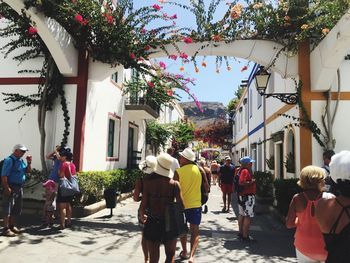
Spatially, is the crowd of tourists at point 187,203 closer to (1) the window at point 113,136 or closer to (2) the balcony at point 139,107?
(1) the window at point 113,136

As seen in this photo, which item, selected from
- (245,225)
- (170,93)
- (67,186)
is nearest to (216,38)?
(170,93)

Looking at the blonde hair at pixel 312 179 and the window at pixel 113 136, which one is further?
the window at pixel 113 136

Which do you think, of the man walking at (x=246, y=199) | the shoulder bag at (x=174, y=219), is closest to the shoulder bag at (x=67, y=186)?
the man walking at (x=246, y=199)

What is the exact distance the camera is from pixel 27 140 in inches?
388

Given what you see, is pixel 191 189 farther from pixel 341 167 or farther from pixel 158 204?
pixel 341 167

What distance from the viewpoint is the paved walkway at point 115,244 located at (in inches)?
226

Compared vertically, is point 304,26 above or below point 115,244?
above

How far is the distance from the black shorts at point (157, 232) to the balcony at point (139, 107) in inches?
396

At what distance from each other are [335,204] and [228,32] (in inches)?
300

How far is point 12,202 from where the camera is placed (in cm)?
681

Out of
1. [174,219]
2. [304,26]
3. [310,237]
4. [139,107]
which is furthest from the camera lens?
[139,107]

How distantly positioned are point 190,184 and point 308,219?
2.46 metres

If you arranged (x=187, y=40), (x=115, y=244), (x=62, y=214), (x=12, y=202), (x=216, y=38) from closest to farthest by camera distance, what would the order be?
1. (x=115, y=244)
2. (x=12, y=202)
3. (x=62, y=214)
4. (x=216, y=38)
5. (x=187, y=40)

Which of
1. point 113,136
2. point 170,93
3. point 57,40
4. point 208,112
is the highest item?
point 208,112
